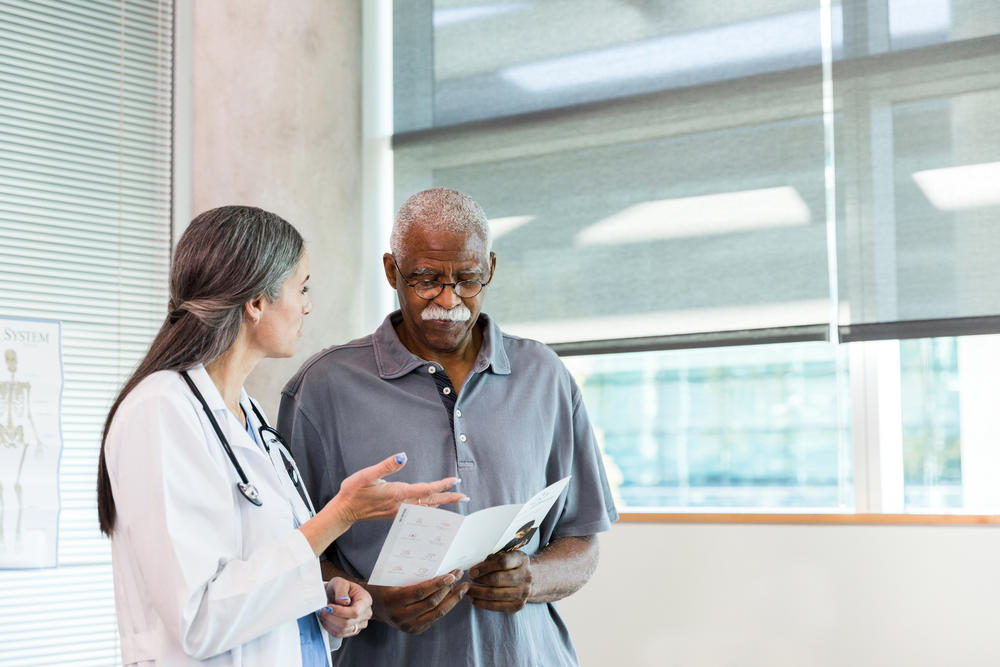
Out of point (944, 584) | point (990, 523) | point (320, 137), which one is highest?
point (320, 137)

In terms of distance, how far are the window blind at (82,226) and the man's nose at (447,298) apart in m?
1.38

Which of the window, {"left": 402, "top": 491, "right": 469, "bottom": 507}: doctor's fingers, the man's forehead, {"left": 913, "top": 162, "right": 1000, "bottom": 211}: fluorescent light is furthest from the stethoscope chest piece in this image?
{"left": 913, "top": 162, "right": 1000, "bottom": 211}: fluorescent light

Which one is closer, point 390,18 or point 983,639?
point 983,639

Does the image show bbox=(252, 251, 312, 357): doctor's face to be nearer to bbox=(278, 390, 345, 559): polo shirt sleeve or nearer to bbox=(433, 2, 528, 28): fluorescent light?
bbox=(278, 390, 345, 559): polo shirt sleeve

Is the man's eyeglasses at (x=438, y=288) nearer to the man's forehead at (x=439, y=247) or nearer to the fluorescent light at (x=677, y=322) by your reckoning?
the man's forehead at (x=439, y=247)

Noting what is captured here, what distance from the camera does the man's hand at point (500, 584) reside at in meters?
1.70

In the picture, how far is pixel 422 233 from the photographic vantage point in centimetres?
184

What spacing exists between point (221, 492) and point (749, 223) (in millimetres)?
1942

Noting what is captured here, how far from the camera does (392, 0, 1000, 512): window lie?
104 inches

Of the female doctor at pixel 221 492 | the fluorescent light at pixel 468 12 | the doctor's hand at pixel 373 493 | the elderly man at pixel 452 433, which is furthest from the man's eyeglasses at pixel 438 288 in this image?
the fluorescent light at pixel 468 12

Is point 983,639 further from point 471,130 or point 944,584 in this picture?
point 471,130

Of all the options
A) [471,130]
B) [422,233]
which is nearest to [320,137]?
[471,130]

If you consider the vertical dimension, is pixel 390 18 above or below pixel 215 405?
above

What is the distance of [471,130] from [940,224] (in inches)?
59.3
